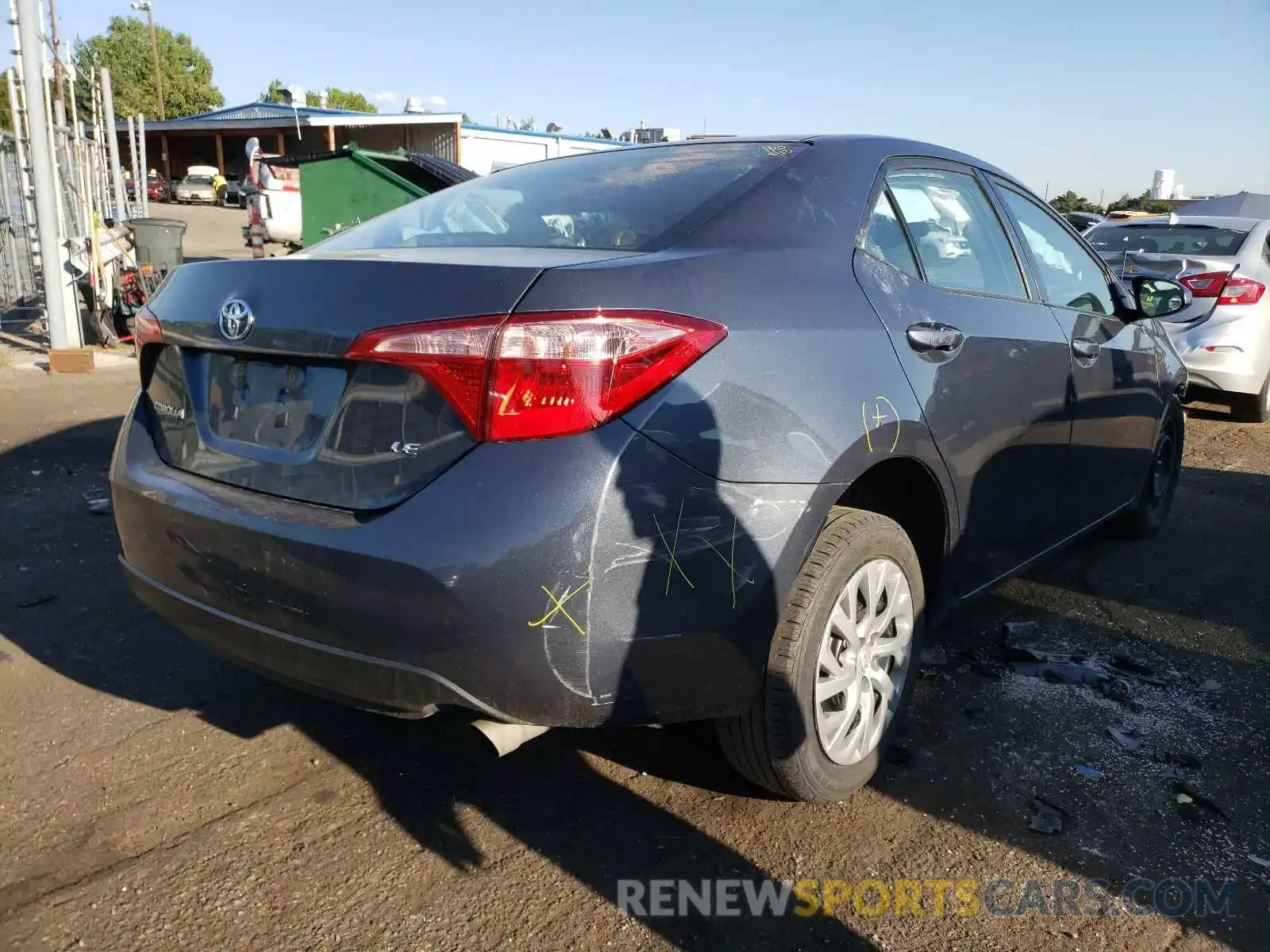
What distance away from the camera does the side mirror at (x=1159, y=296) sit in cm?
421

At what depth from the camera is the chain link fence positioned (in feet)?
32.6

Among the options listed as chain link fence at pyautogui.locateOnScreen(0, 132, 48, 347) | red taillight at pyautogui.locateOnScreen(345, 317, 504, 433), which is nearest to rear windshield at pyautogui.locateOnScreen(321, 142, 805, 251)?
red taillight at pyautogui.locateOnScreen(345, 317, 504, 433)

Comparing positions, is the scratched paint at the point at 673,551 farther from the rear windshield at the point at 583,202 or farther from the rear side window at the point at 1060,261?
the rear side window at the point at 1060,261

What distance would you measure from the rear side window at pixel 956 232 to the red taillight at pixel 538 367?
123cm

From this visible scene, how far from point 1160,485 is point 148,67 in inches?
2800

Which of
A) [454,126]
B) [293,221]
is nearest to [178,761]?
[293,221]

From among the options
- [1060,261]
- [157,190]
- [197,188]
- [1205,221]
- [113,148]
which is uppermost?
[197,188]

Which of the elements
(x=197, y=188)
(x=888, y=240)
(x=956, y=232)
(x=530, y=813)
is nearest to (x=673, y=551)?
(x=530, y=813)

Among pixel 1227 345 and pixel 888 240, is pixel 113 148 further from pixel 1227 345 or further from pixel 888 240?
pixel 888 240

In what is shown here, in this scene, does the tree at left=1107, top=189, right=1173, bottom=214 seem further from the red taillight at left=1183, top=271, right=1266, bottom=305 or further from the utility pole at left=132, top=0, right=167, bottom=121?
the utility pole at left=132, top=0, right=167, bottom=121

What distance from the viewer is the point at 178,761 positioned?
2.74 meters

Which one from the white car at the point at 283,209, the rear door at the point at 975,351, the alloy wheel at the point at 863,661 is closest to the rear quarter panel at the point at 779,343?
the rear door at the point at 975,351

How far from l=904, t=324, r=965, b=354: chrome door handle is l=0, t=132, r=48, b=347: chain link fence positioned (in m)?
9.61

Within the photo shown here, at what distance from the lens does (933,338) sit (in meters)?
2.62
